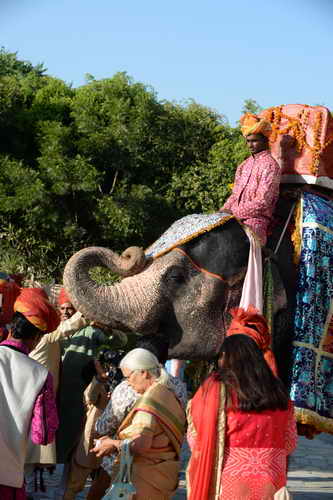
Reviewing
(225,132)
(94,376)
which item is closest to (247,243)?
(94,376)

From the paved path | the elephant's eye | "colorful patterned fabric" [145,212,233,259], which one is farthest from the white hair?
Answer: the paved path

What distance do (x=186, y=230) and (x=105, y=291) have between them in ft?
2.56

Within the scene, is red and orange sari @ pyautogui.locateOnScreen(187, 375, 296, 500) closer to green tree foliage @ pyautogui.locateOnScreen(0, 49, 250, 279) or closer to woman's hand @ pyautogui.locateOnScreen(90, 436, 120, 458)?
woman's hand @ pyautogui.locateOnScreen(90, 436, 120, 458)

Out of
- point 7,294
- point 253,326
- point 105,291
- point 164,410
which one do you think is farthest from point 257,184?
point 164,410

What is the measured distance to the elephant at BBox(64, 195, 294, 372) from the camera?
6.52 metres

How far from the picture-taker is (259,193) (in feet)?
23.4

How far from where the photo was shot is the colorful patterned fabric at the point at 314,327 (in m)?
6.92

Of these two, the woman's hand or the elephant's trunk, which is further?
the elephant's trunk

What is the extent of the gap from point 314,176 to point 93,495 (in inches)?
119

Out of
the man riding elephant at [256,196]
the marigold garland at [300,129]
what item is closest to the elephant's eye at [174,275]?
the man riding elephant at [256,196]

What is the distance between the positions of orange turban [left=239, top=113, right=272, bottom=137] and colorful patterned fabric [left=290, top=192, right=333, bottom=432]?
68cm

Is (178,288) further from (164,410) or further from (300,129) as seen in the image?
(164,410)

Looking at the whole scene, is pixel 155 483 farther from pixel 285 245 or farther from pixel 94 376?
pixel 285 245

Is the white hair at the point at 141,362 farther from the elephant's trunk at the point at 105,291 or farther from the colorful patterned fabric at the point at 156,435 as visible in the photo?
the elephant's trunk at the point at 105,291
